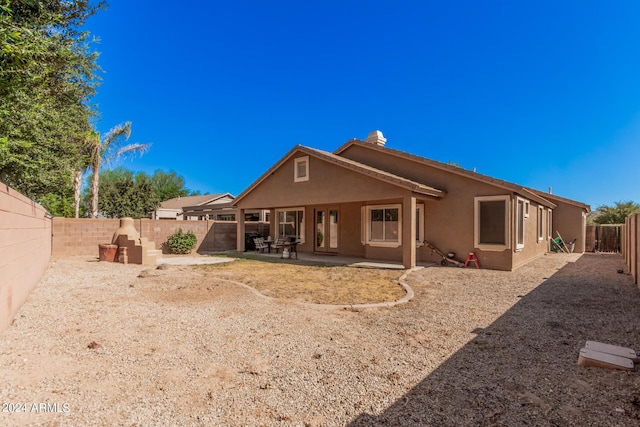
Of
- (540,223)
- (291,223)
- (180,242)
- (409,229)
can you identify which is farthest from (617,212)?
(180,242)

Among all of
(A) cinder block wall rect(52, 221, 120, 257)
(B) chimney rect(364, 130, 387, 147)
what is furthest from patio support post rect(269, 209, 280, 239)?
(A) cinder block wall rect(52, 221, 120, 257)

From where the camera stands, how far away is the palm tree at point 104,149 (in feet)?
70.2

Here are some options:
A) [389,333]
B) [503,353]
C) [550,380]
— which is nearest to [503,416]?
[550,380]

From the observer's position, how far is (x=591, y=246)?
20922 millimetres

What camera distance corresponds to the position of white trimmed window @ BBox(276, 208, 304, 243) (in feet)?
57.1

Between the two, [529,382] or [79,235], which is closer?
[529,382]

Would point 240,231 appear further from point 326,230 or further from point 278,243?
point 326,230

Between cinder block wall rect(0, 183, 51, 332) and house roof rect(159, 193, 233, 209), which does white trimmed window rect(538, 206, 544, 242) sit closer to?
cinder block wall rect(0, 183, 51, 332)

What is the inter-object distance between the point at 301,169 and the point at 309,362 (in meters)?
12.2

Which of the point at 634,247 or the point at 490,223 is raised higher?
the point at 490,223

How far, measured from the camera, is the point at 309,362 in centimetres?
378

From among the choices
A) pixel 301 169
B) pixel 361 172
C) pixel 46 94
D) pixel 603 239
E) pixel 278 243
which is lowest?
pixel 278 243

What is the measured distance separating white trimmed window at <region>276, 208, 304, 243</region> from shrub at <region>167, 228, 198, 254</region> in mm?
4894

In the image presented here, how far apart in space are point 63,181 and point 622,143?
139 feet
